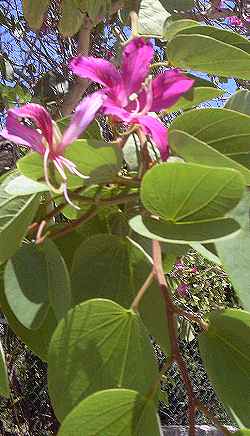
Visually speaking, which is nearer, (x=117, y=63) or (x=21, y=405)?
(x=117, y=63)

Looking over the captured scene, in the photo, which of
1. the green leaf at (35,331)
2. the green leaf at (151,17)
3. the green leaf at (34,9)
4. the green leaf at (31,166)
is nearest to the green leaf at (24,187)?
the green leaf at (31,166)

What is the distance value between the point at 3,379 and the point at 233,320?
14 cm

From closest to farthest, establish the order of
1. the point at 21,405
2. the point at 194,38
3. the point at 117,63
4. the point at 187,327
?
1. the point at 194,38
2. the point at 117,63
3. the point at 187,327
4. the point at 21,405

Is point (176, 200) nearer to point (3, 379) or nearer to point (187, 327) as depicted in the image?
point (3, 379)

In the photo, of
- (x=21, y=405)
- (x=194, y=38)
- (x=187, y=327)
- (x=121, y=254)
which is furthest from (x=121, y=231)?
(x=21, y=405)

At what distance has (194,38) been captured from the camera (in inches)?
19.6

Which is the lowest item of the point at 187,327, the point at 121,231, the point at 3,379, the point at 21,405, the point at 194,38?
the point at 21,405

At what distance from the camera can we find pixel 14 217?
1.47ft

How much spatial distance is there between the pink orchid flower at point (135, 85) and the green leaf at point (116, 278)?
9cm

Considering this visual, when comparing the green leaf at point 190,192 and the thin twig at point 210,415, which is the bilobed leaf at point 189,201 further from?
the thin twig at point 210,415

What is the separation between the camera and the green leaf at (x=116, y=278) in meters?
0.49

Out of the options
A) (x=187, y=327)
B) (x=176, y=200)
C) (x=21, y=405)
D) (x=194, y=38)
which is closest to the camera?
(x=176, y=200)

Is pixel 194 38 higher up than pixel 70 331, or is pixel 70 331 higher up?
pixel 194 38

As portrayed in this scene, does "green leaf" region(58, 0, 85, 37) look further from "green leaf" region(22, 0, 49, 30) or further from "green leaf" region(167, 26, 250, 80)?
"green leaf" region(167, 26, 250, 80)
